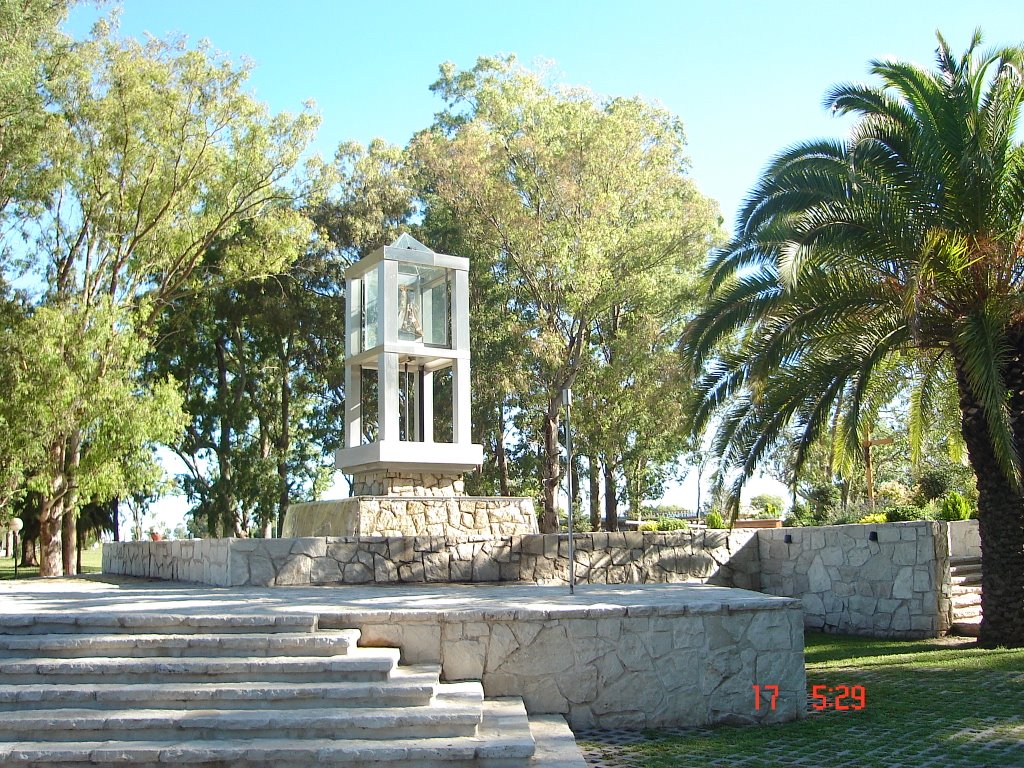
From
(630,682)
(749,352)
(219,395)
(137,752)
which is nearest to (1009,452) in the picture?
(749,352)

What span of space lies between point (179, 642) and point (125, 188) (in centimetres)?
1811

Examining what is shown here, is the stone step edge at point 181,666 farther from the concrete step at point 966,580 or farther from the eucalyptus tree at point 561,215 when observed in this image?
the eucalyptus tree at point 561,215

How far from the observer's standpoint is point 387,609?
7.88 metres

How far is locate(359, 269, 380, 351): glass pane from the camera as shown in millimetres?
16531

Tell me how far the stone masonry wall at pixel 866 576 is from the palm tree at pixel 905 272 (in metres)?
0.83

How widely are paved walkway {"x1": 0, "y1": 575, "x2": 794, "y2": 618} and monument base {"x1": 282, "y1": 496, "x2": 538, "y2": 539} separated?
2.79 m

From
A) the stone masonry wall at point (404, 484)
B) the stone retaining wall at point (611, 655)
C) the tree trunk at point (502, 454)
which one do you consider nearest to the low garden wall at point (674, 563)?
the stone masonry wall at point (404, 484)

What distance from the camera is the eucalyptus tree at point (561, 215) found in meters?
25.6

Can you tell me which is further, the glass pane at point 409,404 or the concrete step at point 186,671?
the glass pane at point 409,404

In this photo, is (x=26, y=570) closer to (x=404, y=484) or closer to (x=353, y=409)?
(x=353, y=409)

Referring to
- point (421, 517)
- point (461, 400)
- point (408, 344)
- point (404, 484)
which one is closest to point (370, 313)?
point (408, 344)

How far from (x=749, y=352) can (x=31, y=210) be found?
716 inches

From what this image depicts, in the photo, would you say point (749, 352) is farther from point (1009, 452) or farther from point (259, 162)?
point (259, 162)

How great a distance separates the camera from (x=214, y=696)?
6.59 meters
